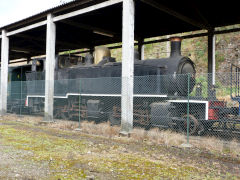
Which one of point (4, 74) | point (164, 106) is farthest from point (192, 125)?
point (4, 74)

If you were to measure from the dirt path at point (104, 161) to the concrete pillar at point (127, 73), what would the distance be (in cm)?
111

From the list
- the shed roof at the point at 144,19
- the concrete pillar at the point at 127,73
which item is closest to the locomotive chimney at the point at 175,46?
the shed roof at the point at 144,19

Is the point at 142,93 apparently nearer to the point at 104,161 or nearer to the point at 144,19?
the point at 104,161

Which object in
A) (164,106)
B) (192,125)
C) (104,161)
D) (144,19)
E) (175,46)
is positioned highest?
(144,19)

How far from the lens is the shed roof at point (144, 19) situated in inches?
460

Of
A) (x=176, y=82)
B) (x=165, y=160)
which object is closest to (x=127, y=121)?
(x=176, y=82)

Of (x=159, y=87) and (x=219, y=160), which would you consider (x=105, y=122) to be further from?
(x=219, y=160)

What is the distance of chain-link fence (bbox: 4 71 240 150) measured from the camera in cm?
891

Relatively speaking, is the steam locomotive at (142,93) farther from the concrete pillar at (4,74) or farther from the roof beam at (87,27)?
the concrete pillar at (4,74)

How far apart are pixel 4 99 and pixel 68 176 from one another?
1278 cm

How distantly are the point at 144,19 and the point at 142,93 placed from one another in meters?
5.06

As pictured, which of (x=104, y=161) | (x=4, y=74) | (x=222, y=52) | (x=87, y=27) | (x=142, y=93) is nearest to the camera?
(x=104, y=161)

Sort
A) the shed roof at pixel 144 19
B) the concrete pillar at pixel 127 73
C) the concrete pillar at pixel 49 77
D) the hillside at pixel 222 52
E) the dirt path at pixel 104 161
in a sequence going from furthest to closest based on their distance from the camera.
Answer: the hillside at pixel 222 52 < the concrete pillar at pixel 49 77 < the shed roof at pixel 144 19 < the concrete pillar at pixel 127 73 < the dirt path at pixel 104 161

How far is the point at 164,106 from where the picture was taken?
31.0ft
